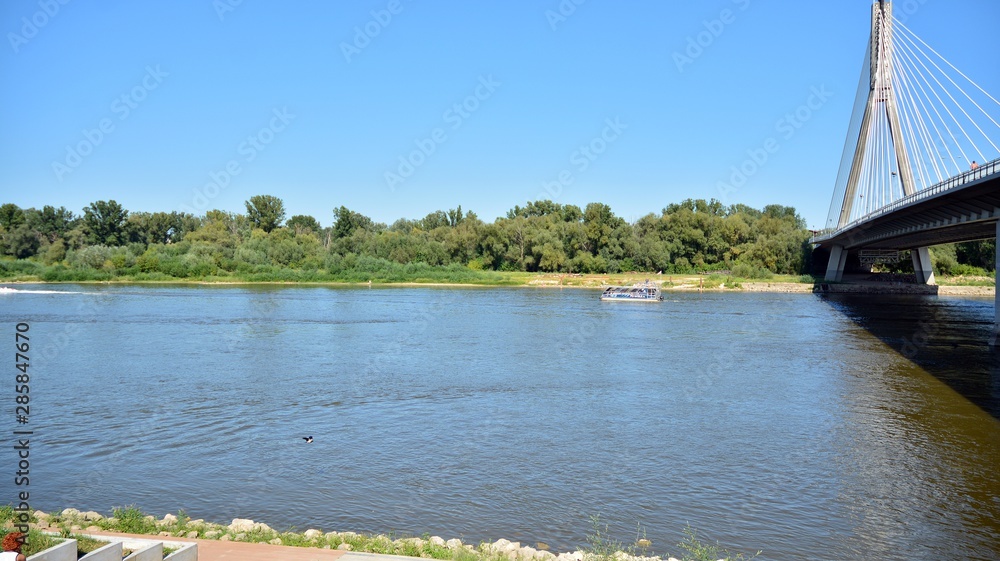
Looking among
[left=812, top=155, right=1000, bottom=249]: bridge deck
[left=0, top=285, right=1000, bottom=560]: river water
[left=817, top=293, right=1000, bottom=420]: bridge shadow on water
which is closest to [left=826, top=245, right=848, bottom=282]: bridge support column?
[left=817, top=293, right=1000, bottom=420]: bridge shadow on water

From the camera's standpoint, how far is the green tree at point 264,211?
12350cm

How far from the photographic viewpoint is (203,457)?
1495 centimetres

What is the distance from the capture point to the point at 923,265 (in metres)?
77.6

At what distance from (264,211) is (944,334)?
346 feet

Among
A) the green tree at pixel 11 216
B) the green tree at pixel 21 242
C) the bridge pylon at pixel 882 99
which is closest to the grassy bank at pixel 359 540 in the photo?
the bridge pylon at pixel 882 99

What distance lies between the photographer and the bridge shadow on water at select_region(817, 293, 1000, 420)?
80.7 ft

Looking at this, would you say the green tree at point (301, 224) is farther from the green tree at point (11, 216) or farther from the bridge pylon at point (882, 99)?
the bridge pylon at point (882, 99)

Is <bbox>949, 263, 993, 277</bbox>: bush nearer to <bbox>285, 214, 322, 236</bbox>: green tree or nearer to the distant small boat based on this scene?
the distant small boat

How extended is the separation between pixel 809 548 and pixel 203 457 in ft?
36.0

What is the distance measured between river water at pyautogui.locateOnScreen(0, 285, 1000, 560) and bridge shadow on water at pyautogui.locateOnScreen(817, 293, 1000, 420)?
0.31 meters

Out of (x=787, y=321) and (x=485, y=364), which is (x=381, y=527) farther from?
(x=787, y=321)

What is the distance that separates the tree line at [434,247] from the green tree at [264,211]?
9.27 m

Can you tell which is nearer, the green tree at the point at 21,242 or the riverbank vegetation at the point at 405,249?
the riverbank vegetation at the point at 405,249

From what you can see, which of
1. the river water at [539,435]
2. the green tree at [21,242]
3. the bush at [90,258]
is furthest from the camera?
the green tree at [21,242]
